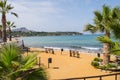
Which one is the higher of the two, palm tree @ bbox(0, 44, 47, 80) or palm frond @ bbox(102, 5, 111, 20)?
palm frond @ bbox(102, 5, 111, 20)

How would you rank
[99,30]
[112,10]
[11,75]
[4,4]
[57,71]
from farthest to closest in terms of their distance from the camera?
[4,4] < [99,30] < [112,10] < [57,71] < [11,75]

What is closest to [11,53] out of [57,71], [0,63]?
[0,63]

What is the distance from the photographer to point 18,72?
9.76m

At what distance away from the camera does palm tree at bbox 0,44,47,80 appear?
9727 mm

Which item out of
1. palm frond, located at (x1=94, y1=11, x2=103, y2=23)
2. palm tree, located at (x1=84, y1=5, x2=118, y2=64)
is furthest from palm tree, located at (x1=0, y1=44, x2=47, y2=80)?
palm frond, located at (x1=94, y1=11, x2=103, y2=23)

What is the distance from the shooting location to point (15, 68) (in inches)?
391

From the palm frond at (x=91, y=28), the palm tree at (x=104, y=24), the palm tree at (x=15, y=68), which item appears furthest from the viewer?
the palm frond at (x=91, y=28)

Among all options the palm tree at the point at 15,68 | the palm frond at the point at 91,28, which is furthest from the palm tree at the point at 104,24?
the palm tree at the point at 15,68

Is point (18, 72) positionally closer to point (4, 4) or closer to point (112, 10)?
point (112, 10)

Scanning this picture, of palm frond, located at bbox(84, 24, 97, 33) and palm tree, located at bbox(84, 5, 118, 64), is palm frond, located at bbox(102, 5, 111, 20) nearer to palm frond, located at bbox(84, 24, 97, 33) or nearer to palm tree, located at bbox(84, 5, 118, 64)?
palm tree, located at bbox(84, 5, 118, 64)

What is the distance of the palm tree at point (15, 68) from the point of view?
9727 millimetres

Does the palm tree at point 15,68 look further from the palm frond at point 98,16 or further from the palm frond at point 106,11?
the palm frond at point 98,16

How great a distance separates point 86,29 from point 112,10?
162 inches

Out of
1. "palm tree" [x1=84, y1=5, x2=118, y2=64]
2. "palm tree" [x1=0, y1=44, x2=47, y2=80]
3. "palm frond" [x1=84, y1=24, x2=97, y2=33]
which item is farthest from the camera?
"palm frond" [x1=84, y1=24, x2=97, y2=33]
